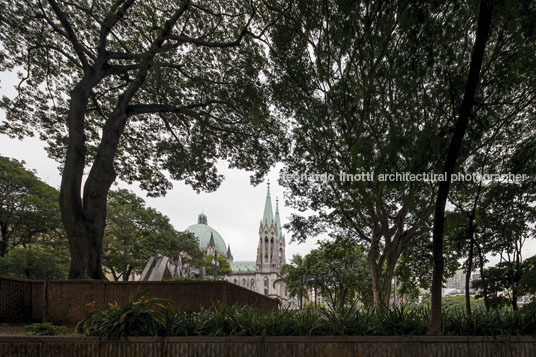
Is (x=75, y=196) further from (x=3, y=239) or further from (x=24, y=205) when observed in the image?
(x=3, y=239)

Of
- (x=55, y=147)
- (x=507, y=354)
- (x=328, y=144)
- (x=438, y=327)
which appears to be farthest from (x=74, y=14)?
(x=507, y=354)

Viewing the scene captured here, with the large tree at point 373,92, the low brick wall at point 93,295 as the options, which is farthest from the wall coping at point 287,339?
the low brick wall at point 93,295

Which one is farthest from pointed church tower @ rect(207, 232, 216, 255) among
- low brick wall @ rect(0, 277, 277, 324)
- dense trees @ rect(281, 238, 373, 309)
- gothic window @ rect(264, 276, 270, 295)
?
low brick wall @ rect(0, 277, 277, 324)

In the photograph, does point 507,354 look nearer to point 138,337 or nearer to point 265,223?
point 138,337

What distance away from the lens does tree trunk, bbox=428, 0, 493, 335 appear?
4.59 m

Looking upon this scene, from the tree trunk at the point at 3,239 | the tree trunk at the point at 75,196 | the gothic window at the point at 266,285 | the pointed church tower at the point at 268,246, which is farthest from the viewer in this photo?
the pointed church tower at the point at 268,246

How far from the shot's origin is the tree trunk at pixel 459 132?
15.1 feet

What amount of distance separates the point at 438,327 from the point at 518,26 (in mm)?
6974

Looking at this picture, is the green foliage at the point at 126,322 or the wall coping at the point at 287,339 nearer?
the wall coping at the point at 287,339

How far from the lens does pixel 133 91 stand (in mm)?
12617

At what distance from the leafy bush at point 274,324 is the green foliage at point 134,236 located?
2537cm

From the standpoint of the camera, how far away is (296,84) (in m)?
10.8

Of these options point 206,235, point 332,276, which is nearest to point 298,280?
point 332,276

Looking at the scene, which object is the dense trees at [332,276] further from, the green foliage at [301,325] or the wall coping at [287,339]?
the wall coping at [287,339]
